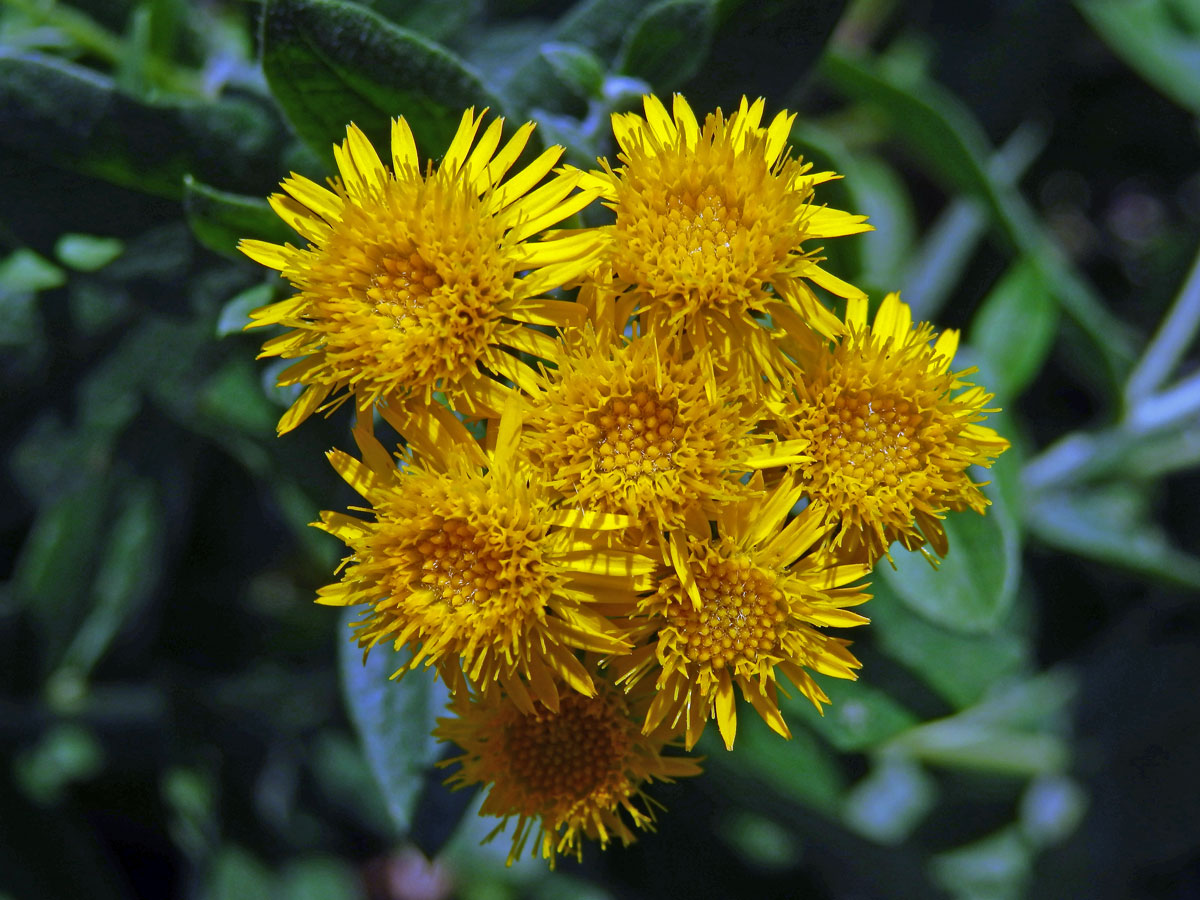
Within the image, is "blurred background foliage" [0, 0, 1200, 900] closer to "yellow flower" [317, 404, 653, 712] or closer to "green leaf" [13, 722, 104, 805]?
"green leaf" [13, 722, 104, 805]

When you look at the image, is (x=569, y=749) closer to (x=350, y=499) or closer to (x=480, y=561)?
(x=480, y=561)

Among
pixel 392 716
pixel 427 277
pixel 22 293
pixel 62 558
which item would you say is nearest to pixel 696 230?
pixel 427 277

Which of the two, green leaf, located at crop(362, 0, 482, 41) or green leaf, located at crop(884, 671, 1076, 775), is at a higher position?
green leaf, located at crop(362, 0, 482, 41)

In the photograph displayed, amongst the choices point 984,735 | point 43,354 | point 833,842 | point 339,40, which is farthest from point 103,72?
point 984,735

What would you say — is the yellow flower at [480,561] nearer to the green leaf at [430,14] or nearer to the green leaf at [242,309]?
the green leaf at [242,309]

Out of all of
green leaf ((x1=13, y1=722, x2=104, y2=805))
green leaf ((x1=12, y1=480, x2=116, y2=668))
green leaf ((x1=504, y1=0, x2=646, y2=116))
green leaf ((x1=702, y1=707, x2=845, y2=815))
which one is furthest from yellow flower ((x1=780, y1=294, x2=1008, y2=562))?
green leaf ((x1=13, y1=722, x2=104, y2=805))

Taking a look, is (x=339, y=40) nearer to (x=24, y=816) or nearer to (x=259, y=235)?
(x=259, y=235)

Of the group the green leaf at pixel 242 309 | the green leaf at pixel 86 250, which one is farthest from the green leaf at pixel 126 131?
the green leaf at pixel 242 309
